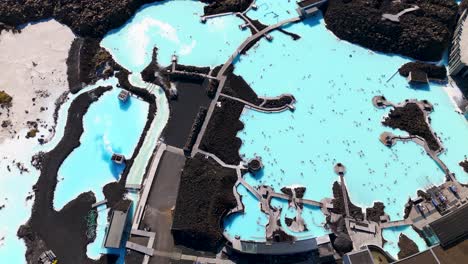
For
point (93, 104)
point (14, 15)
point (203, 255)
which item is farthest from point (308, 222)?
→ point (14, 15)

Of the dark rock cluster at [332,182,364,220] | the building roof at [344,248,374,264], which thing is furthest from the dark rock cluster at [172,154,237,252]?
the building roof at [344,248,374,264]

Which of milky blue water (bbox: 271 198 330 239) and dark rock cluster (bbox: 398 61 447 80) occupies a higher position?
dark rock cluster (bbox: 398 61 447 80)

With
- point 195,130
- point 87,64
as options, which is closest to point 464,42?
point 195,130

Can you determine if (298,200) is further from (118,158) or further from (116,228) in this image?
(118,158)

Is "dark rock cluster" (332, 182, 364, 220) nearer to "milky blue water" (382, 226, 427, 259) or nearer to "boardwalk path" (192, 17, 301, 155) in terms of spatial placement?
"milky blue water" (382, 226, 427, 259)

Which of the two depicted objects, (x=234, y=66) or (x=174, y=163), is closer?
(x=174, y=163)

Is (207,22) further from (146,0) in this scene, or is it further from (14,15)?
(14,15)
